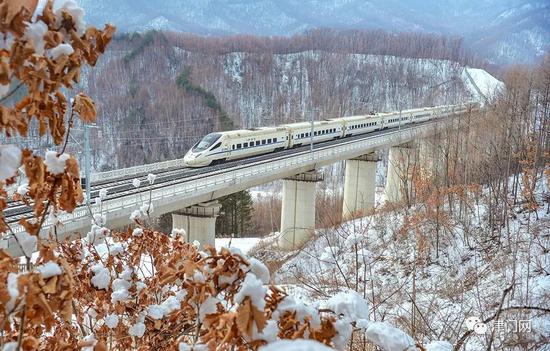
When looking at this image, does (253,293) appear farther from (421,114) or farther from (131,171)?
(421,114)

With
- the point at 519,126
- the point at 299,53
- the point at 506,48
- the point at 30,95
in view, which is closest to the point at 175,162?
the point at 519,126

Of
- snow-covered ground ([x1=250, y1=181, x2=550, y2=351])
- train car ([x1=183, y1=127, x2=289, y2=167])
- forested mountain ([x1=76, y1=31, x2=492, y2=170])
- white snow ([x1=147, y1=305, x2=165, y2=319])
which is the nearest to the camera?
white snow ([x1=147, y1=305, x2=165, y2=319])

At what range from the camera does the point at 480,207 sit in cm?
2008

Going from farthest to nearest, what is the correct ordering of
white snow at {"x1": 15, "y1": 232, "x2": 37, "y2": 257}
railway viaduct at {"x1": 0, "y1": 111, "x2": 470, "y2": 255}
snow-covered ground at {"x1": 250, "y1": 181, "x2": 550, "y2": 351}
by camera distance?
railway viaduct at {"x1": 0, "y1": 111, "x2": 470, "y2": 255} < snow-covered ground at {"x1": 250, "y1": 181, "x2": 550, "y2": 351} < white snow at {"x1": 15, "y1": 232, "x2": 37, "y2": 257}

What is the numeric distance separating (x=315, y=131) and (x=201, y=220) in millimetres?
13214

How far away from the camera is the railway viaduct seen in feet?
51.7

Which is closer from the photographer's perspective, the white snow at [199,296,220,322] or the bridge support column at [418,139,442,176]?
the white snow at [199,296,220,322]

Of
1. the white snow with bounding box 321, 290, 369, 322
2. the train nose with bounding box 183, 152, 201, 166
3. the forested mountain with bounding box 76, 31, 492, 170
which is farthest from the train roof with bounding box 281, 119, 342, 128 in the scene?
the forested mountain with bounding box 76, 31, 492, 170

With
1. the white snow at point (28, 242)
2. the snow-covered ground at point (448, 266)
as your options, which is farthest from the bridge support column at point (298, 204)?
A: the white snow at point (28, 242)

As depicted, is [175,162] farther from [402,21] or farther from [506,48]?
[402,21]

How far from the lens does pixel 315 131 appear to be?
31922 millimetres

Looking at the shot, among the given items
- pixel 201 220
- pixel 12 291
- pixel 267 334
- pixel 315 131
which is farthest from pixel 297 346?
pixel 315 131

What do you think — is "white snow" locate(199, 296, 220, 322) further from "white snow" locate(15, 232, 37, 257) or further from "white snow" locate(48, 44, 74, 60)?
"white snow" locate(48, 44, 74, 60)

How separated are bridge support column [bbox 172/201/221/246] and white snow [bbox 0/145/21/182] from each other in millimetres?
19696
